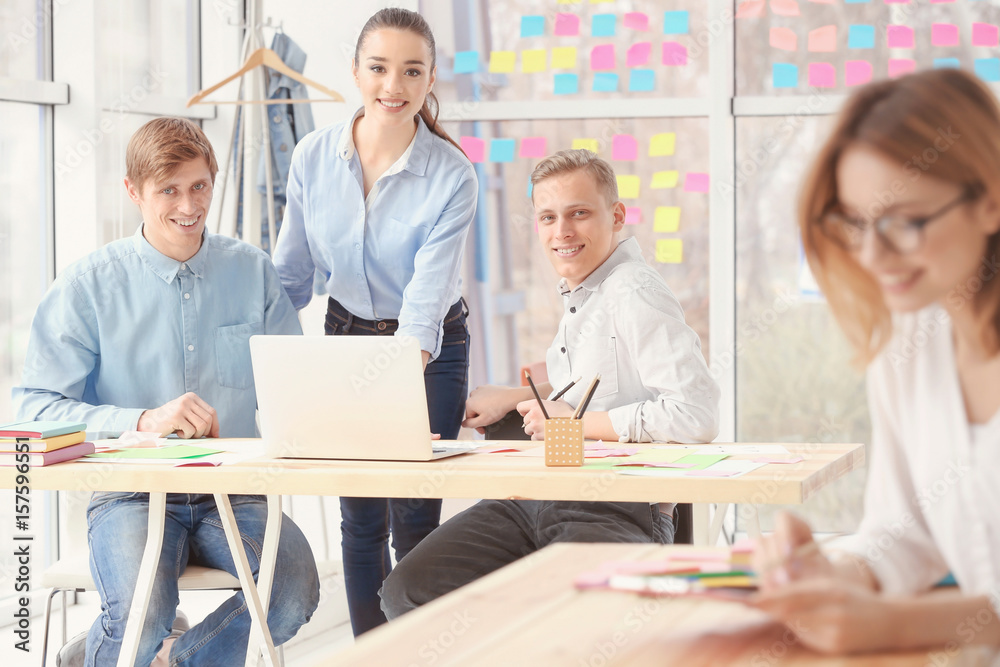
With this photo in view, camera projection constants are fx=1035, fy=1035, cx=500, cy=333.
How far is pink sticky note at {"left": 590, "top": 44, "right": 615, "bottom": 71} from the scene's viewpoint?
13.0ft

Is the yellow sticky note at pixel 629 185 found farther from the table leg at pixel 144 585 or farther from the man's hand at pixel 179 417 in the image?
the table leg at pixel 144 585

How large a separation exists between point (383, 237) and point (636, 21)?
183cm

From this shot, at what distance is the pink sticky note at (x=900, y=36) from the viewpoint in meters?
3.77

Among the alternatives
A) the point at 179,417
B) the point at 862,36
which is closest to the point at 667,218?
the point at 862,36

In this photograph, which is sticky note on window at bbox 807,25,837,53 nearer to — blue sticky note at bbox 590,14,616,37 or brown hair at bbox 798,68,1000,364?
blue sticky note at bbox 590,14,616,37

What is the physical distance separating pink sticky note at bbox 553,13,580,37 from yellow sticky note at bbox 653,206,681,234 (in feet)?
2.47

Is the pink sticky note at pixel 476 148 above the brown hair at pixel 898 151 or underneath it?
above

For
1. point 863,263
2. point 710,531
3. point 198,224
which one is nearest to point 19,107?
point 198,224

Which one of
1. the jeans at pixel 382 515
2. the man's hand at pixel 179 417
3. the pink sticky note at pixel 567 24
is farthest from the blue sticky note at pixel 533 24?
the man's hand at pixel 179 417

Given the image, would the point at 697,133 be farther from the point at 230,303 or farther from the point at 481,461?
the point at 481,461

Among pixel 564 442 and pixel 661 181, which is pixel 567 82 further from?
pixel 564 442

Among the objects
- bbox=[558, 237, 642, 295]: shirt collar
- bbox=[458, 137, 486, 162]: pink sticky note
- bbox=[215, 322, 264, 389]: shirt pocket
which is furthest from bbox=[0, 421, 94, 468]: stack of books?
bbox=[458, 137, 486, 162]: pink sticky note

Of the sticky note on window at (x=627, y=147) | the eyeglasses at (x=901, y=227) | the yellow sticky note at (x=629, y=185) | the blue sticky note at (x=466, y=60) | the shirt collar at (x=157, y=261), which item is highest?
the blue sticky note at (x=466, y=60)

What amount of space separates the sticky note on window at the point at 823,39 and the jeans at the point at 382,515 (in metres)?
2.00
